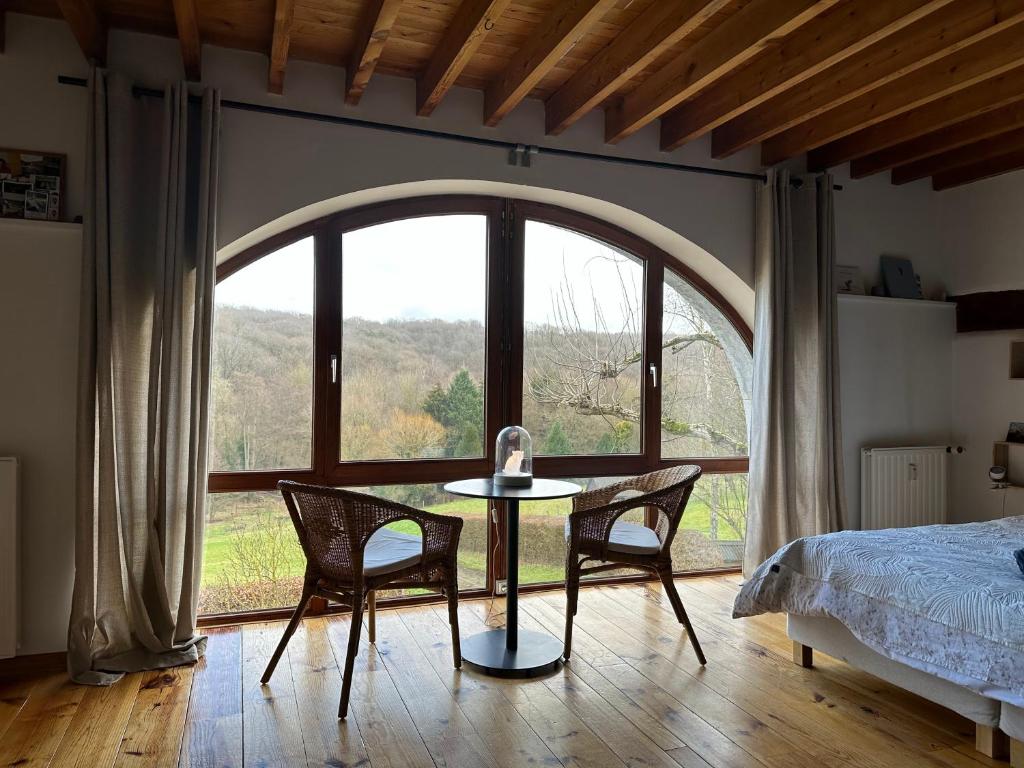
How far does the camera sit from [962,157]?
4.30m

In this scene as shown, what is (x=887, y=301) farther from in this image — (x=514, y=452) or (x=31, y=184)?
(x=31, y=184)

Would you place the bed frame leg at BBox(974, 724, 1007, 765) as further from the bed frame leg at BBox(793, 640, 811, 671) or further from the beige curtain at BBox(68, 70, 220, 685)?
the beige curtain at BBox(68, 70, 220, 685)

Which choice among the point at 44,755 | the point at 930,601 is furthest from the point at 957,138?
the point at 44,755

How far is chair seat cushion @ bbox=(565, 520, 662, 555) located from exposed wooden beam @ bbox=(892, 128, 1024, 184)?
9.31 feet

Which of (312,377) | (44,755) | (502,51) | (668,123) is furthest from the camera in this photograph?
(668,123)

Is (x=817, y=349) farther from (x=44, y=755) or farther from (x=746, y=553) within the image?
(x=44, y=755)

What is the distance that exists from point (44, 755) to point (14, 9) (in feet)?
8.90

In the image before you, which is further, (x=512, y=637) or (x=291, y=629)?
(x=512, y=637)

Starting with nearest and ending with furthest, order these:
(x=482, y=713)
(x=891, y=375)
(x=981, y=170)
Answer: (x=482, y=713) → (x=981, y=170) → (x=891, y=375)

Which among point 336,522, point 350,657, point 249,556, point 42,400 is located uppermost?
point 42,400

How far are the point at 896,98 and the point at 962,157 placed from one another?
3.90 feet

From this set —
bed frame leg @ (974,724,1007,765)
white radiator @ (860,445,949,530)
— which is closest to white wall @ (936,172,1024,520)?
white radiator @ (860,445,949,530)

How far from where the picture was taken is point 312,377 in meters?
3.74

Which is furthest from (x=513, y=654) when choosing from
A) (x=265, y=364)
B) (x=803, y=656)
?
(x=265, y=364)
